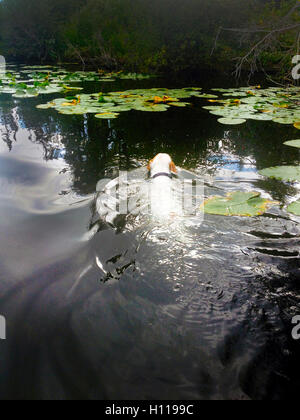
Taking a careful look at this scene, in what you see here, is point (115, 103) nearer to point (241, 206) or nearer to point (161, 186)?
point (161, 186)

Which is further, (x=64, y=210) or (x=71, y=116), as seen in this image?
(x=71, y=116)

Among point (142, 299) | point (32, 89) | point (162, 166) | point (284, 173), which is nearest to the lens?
point (142, 299)

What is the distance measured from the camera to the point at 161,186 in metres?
2.09

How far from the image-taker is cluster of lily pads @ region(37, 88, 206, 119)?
4.18 metres

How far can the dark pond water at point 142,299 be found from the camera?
0.87 m

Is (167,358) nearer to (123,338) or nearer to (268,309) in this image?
(123,338)

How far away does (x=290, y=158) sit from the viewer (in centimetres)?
272

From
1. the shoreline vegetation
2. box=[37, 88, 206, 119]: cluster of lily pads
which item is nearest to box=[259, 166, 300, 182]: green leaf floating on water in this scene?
box=[37, 88, 206, 119]: cluster of lily pads

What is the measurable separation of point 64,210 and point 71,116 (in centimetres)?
299

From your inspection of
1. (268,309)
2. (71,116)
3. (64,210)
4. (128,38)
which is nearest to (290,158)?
(268,309)

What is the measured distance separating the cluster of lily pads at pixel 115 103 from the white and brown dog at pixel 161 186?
1.82 m

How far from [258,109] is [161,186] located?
3.25 m

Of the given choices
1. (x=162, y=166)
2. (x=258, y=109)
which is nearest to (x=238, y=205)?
(x=162, y=166)

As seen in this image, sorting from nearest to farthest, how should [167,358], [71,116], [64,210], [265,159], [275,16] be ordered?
[167,358], [64,210], [265,159], [71,116], [275,16]
